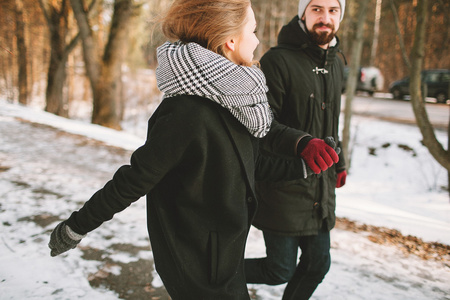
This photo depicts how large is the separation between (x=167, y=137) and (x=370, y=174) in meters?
8.85

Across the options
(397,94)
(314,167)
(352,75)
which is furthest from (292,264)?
(397,94)

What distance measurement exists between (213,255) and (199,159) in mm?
376

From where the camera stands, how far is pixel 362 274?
9.39 feet

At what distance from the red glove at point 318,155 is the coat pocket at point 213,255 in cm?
57

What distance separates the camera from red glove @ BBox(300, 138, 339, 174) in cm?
A: 160

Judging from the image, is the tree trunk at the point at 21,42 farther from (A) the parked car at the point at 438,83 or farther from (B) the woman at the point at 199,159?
(A) the parked car at the point at 438,83

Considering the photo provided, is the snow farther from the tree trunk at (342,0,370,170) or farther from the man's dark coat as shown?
the tree trunk at (342,0,370,170)

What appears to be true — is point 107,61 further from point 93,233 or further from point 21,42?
point 21,42

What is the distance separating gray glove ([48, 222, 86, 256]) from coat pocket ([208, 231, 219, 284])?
501 mm

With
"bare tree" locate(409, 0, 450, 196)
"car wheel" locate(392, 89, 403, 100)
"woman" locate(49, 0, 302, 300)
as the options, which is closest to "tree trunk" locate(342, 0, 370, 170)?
"bare tree" locate(409, 0, 450, 196)

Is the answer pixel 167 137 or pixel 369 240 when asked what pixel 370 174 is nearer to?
pixel 369 240

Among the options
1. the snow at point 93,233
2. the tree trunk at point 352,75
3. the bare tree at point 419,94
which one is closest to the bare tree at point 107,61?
the snow at point 93,233

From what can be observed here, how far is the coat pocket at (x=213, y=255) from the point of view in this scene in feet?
4.55

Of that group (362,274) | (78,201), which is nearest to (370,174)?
(362,274)
